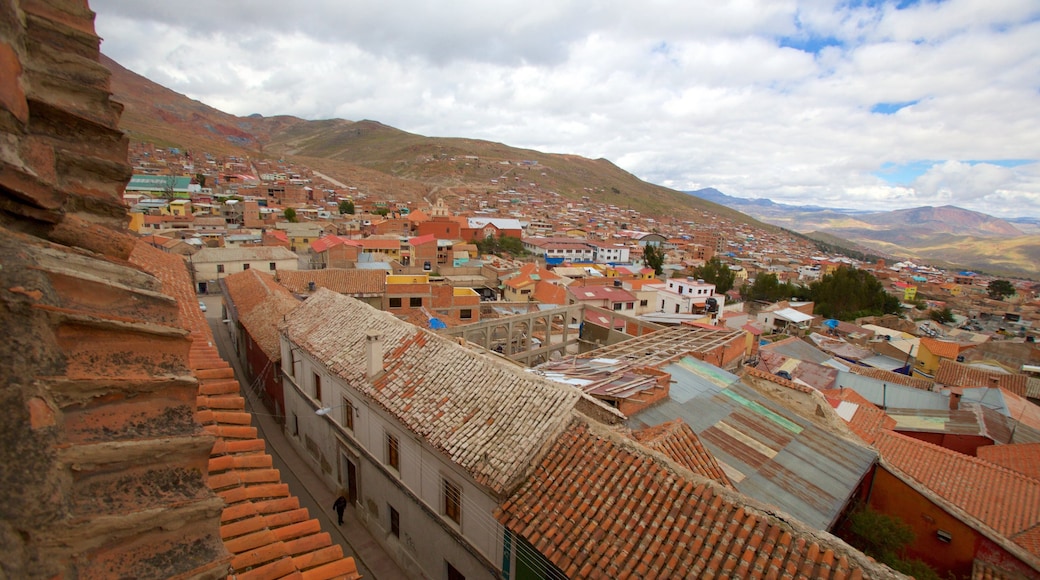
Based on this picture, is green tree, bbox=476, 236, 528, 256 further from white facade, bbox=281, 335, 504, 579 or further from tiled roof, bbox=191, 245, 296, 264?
white facade, bbox=281, 335, 504, 579

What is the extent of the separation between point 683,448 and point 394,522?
290 inches

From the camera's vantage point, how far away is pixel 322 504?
532 inches

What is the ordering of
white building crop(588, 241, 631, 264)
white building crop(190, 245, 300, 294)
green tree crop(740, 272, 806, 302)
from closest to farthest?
white building crop(190, 245, 300, 294) < green tree crop(740, 272, 806, 302) < white building crop(588, 241, 631, 264)

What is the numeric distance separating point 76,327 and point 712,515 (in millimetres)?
7252

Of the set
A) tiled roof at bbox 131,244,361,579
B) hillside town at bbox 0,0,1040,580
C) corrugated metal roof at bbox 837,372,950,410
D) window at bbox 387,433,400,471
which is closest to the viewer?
hillside town at bbox 0,0,1040,580

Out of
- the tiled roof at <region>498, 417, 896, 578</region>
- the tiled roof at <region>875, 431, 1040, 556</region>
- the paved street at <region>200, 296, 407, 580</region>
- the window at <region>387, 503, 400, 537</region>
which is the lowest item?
the paved street at <region>200, 296, 407, 580</region>

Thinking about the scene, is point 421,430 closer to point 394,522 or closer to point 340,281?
point 394,522

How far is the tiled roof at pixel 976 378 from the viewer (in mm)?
24859

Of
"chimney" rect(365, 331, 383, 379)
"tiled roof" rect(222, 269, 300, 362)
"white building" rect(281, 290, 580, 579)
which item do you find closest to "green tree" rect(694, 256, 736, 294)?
"tiled roof" rect(222, 269, 300, 362)

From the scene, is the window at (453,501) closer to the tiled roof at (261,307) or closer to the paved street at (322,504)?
the paved street at (322,504)

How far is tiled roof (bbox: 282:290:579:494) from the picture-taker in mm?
8664

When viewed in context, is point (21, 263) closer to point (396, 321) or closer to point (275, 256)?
point (396, 321)

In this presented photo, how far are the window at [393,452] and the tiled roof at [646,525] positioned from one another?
13.6 feet

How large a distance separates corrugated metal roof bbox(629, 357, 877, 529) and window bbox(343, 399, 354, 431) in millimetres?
7318
